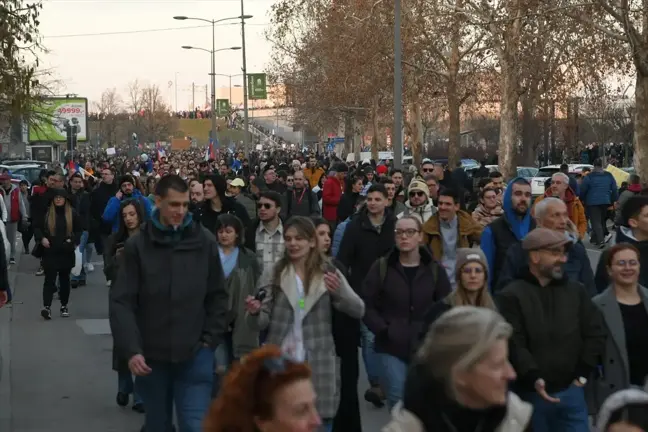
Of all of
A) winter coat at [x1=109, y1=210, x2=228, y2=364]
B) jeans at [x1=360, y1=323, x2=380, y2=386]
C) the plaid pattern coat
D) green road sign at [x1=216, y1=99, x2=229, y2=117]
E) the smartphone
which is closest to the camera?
winter coat at [x1=109, y1=210, x2=228, y2=364]

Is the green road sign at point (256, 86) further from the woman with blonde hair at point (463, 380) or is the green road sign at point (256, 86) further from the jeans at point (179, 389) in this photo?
the woman with blonde hair at point (463, 380)

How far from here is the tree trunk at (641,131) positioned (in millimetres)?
34406

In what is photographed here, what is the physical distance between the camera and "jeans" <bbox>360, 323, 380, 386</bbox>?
9797 millimetres

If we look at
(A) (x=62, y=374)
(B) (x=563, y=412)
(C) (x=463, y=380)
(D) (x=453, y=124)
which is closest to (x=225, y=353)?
(B) (x=563, y=412)

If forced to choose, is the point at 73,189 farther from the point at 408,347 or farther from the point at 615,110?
the point at 615,110

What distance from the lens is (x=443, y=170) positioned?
20922mm

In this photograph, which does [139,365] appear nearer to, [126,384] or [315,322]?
[315,322]

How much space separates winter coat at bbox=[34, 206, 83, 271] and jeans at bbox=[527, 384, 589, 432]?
30.8 feet

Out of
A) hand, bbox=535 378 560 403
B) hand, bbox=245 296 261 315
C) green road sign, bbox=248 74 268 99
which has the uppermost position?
green road sign, bbox=248 74 268 99

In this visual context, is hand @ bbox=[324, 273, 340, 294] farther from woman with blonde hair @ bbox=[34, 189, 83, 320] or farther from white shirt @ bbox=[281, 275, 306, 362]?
woman with blonde hair @ bbox=[34, 189, 83, 320]

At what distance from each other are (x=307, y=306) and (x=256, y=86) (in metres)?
60.6

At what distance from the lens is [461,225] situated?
10.5 meters

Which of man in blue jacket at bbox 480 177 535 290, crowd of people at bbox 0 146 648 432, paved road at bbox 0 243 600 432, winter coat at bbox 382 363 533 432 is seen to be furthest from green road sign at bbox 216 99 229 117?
winter coat at bbox 382 363 533 432

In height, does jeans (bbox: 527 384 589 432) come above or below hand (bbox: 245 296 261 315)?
below
